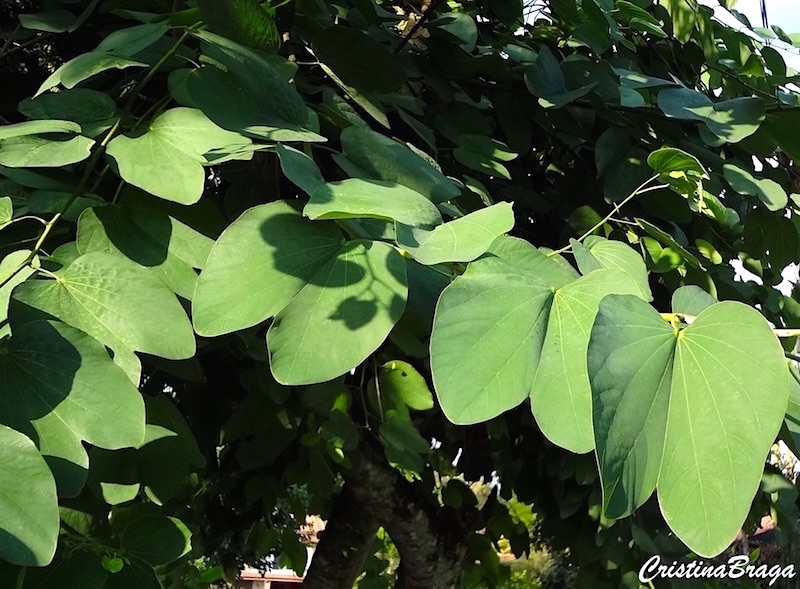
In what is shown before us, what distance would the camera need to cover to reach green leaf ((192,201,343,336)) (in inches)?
19.5

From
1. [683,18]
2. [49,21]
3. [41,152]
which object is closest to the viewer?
[41,152]

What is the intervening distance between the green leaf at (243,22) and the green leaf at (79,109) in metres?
0.11

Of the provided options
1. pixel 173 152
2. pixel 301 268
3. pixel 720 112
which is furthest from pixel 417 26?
pixel 301 268

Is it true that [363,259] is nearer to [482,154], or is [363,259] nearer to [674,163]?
[674,163]

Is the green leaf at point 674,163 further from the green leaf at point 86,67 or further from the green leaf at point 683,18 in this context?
the green leaf at point 683,18

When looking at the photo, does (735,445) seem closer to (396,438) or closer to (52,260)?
(52,260)

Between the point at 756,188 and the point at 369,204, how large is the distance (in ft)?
2.49

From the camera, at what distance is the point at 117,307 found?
528 millimetres

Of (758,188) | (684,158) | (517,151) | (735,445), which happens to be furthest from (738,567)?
(735,445)

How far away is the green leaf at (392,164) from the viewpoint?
0.66m

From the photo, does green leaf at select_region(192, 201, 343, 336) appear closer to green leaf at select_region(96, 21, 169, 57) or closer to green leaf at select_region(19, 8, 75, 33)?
green leaf at select_region(96, 21, 169, 57)

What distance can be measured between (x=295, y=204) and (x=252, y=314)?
0.09 m

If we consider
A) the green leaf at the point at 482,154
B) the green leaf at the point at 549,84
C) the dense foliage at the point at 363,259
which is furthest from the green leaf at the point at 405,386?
the green leaf at the point at 549,84

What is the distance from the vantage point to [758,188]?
3.58 ft
